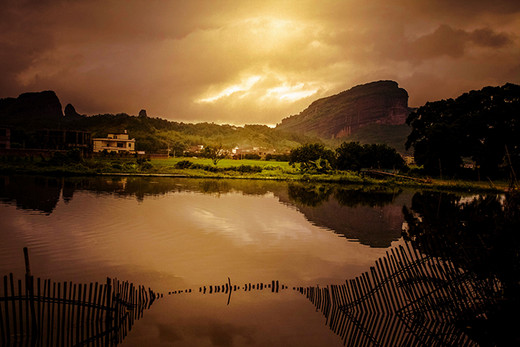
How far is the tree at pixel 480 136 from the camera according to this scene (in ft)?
206

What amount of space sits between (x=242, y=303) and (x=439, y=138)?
64.8 metres

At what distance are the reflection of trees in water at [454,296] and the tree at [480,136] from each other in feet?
186

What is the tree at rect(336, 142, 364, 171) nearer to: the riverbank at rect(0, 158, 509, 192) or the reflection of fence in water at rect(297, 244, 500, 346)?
the riverbank at rect(0, 158, 509, 192)

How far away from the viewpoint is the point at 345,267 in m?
16.8

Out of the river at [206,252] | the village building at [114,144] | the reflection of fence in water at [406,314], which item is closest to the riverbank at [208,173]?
the river at [206,252]

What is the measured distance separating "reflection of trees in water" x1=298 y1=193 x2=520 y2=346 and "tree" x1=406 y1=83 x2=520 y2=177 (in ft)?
186

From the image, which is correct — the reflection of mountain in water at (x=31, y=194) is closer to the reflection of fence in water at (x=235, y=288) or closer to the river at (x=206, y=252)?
the river at (x=206, y=252)

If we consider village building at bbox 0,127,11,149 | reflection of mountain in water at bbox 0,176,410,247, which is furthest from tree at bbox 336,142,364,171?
village building at bbox 0,127,11,149

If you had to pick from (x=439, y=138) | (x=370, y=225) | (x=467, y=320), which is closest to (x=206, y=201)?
(x=370, y=225)

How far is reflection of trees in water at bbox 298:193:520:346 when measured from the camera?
8.22m

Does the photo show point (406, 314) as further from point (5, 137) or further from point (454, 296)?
point (5, 137)

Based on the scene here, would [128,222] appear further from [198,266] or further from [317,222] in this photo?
[317,222]

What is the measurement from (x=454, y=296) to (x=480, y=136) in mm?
67491

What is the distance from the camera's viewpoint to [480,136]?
2594 inches
